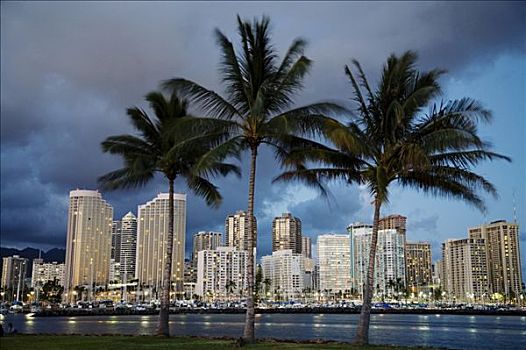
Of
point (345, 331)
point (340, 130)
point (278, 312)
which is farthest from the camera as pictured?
point (278, 312)

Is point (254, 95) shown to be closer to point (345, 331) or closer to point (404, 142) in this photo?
point (404, 142)

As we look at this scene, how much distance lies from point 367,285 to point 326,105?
6705 millimetres

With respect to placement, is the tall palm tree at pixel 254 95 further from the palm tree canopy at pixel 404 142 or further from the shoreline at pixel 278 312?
the shoreline at pixel 278 312

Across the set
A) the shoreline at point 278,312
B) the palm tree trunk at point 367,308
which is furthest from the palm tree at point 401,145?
the shoreline at point 278,312

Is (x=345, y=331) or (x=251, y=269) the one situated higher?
(x=251, y=269)

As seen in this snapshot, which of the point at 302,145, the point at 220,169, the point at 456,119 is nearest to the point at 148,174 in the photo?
the point at 220,169

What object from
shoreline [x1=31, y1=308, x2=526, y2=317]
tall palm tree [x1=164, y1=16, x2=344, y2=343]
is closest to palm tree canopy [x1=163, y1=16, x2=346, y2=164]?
tall palm tree [x1=164, y1=16, x2=344, y2=343]

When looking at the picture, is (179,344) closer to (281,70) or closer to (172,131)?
(172,131)

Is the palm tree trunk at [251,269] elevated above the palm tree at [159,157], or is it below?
below

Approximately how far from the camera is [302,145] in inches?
869

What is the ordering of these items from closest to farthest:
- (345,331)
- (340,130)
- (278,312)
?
(340,130)
(345,331)
(278,312)

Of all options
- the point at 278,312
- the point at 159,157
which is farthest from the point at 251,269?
the point at 278,312

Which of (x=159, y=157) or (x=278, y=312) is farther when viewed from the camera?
(x=278, y=312)

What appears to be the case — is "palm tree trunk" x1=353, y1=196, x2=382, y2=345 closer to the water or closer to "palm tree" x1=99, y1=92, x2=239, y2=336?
"palm tree" x1=99, y1=92, x2=239, y2=336
